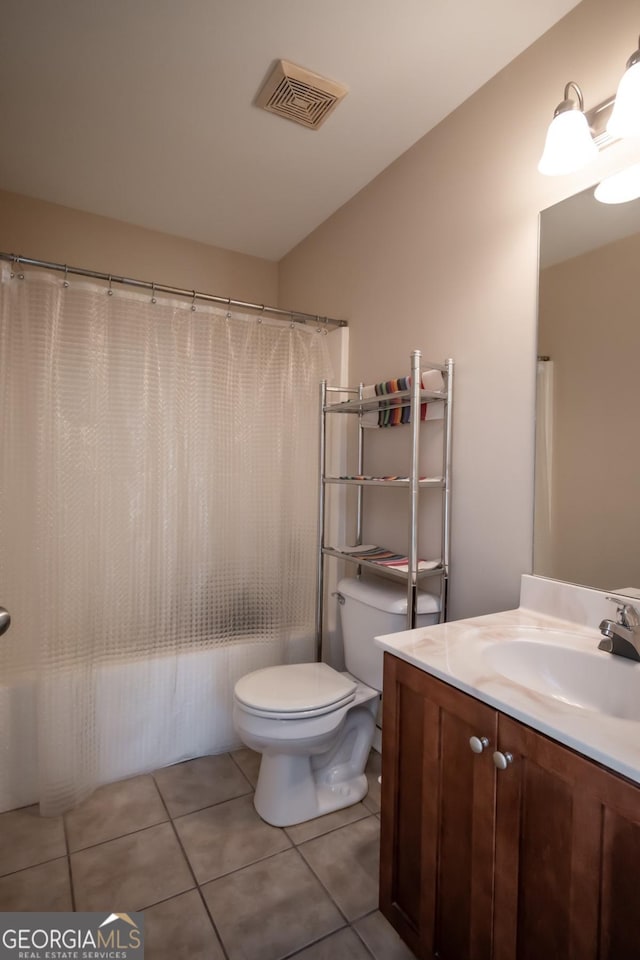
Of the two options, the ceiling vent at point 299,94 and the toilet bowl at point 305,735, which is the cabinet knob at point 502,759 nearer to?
the toilet bowl at point 305,735

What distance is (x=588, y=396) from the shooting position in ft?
4.19

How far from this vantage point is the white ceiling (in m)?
1.35

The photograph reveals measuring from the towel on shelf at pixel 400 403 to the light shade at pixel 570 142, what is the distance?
68 centimetres

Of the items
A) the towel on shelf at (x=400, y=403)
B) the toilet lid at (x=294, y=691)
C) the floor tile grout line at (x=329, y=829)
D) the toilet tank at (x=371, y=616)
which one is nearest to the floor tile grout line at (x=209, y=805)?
the floor tile grout line at (x=329, y=829)

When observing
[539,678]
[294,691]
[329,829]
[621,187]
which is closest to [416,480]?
[539,678]

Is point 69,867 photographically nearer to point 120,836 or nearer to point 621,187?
point 120,836

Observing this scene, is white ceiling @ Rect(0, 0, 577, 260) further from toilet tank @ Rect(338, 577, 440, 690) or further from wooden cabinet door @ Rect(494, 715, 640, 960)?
wooden cabinet door @ Rect(494, 715, 640, 960)

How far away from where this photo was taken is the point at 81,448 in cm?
174

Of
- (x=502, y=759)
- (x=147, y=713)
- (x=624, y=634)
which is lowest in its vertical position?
(x=147, y=713)

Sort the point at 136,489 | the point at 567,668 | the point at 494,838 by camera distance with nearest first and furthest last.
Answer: the point at 494,838 < the point at 567,668 < the point at 136,489

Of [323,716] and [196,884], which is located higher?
[323,716]

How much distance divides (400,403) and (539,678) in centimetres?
109

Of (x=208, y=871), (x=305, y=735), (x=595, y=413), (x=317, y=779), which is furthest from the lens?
(x=317, y=779)

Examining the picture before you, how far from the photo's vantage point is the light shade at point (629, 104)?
1.05 m
